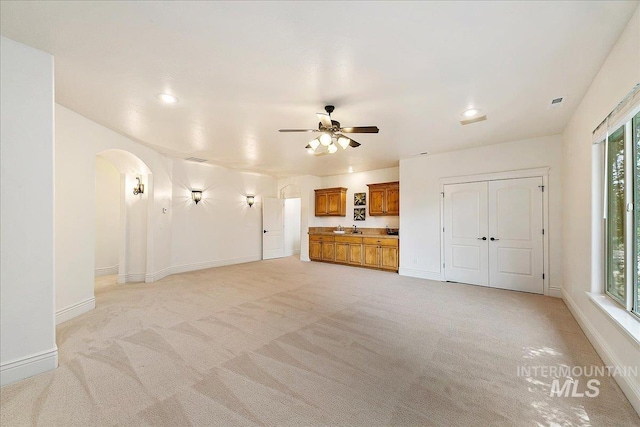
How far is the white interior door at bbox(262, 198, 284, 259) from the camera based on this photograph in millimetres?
8312

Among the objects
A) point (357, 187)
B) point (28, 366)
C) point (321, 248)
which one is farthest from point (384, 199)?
point (28, 366)

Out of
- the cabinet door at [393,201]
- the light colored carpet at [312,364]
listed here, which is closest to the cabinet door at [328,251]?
the cabinet door at [393,201]

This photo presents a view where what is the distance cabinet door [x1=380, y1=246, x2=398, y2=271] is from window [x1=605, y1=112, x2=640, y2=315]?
386 cm

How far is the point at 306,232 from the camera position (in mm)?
8430

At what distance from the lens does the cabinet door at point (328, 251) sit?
772 cm

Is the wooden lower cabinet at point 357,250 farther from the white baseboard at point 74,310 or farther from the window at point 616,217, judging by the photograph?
the white baseboard at point 74,310

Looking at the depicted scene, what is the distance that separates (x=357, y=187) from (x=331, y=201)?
927 mm

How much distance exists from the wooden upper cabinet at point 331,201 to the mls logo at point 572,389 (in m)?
6.11

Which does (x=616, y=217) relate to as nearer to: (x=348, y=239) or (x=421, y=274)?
(x=421, y=274)

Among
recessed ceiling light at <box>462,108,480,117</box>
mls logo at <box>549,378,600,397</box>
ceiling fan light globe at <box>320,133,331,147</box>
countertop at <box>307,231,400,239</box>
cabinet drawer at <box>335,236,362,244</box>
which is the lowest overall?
mls logo at <box>549,378,600,397</box>

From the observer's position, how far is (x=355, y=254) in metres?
7.19

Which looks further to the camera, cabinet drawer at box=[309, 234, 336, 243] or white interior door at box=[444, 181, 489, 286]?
cabinet drawer at box=[309, 234, 336, 243]

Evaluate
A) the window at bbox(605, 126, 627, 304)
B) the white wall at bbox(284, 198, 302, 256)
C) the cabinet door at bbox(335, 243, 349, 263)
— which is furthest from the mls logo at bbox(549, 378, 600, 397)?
the white wall at bbox(284, 198, 302, 256)

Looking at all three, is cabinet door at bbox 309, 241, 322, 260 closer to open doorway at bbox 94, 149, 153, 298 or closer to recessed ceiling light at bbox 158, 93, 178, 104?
open doorway at bbox 94, 149, 153, 298
